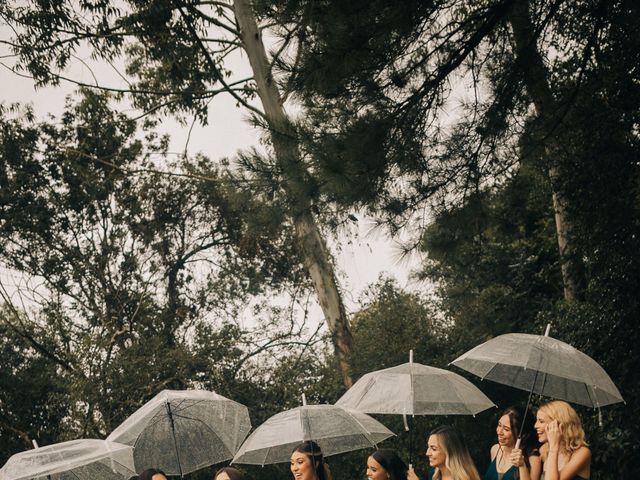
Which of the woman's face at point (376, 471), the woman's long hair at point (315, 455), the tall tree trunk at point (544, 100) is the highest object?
the tall tree trunk at point (544, 100)

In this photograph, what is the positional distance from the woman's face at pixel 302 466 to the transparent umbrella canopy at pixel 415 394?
630mm

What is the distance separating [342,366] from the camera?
13023mm

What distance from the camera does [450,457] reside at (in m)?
5.05

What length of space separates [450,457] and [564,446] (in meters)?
0.76

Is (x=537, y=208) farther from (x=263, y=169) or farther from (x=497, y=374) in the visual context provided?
(x=497, y=374)

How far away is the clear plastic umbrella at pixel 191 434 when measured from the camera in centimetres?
635

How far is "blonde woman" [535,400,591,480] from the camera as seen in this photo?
15.0 ft

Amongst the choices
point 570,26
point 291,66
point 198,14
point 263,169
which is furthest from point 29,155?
point 570,26

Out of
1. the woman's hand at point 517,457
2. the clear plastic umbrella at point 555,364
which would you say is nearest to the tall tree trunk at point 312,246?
the clear plastic umbrella at point 555,364

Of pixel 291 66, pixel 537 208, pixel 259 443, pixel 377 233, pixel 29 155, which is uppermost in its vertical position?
pixel 29 155

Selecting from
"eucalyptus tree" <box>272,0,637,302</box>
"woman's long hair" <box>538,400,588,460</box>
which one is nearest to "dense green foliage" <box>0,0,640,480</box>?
"eucalyptus tree" <box>272,0,637,302</box>

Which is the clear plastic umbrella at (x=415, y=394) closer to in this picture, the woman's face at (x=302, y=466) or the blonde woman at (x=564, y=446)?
the woman's face at (x=302, y=466)

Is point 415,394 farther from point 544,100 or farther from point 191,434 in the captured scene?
point 544,100

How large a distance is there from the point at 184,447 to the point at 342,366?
6.68m
